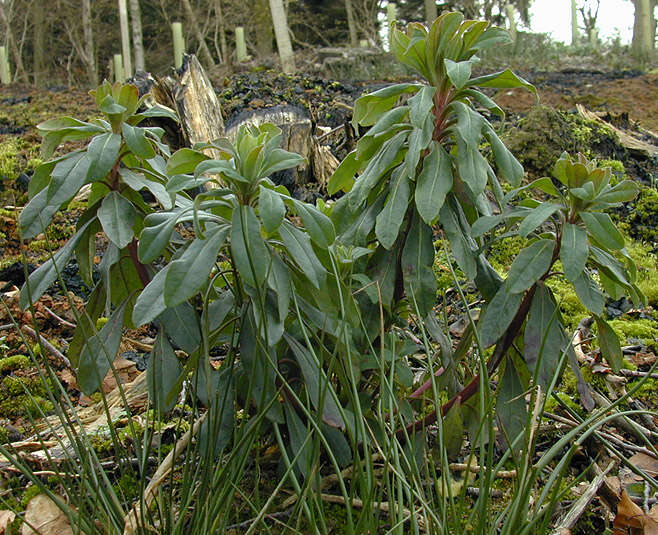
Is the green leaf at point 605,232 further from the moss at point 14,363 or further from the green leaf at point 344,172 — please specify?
the moss at point 14,363

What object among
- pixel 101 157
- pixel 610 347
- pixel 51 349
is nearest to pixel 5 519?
pixel 51 349

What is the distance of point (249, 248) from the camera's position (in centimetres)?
126

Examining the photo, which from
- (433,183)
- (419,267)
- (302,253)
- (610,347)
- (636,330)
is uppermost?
(433,183)

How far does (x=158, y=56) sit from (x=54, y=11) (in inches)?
133

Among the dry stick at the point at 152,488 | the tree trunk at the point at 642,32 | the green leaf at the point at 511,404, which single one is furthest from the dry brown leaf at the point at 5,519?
the tree trunk at the point at 642,32

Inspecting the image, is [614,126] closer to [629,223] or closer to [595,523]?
[629,223]

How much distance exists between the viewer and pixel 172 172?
4.65 feet

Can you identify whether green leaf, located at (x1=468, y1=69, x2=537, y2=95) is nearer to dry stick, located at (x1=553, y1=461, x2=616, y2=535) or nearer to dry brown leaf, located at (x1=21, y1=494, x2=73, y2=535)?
dry stick, located at (x1=553, y1=461, x2=616, y2=535)

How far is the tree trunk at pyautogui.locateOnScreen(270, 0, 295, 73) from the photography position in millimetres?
8359

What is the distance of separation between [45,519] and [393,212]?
1245 mm

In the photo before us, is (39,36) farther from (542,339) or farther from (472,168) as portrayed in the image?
→ (542,339)

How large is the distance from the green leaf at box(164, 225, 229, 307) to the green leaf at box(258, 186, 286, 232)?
6.3 inches

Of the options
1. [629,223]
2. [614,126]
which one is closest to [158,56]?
[614,126]

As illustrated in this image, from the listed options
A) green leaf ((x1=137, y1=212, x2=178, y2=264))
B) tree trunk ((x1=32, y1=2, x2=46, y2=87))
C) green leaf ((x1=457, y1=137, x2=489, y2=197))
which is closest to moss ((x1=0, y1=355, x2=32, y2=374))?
green leaf ((x1=137, y1=212, x2=178, y2=264))
